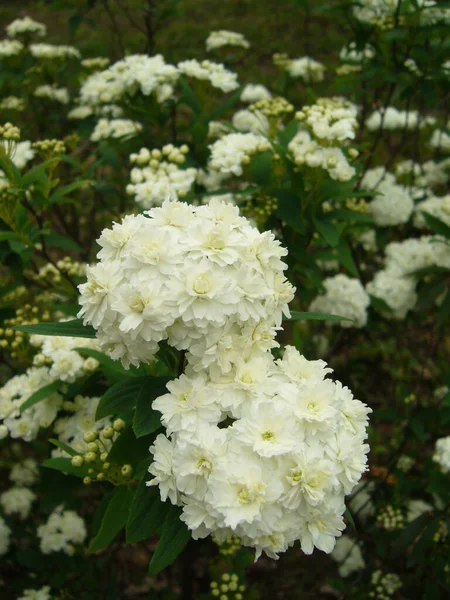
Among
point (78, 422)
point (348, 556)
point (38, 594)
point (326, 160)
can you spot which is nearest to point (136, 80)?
point (326, 160)

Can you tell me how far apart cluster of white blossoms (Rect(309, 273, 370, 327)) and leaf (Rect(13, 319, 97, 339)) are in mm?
2241

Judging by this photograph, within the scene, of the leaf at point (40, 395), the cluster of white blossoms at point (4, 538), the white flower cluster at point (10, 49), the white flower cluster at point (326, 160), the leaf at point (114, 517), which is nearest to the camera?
the leaf at point (114, 517)

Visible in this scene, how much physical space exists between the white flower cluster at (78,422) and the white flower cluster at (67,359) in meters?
0.12

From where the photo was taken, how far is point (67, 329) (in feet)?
5.60

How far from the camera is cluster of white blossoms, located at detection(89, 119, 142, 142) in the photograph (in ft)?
11.4

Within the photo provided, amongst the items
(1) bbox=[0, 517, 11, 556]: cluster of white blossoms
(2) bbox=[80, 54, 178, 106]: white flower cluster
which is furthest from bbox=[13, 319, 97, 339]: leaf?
(2) bbox=[80, 54, 178, 106]: white flower cluster

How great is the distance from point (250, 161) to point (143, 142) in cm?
96

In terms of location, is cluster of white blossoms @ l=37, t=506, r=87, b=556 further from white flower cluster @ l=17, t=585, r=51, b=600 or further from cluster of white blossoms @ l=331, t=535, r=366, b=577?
cluster of white blossoms @ l=331, t=535, r=366, b=577

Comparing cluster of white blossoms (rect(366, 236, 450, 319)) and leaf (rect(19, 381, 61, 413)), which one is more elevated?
leaf (rect(19, 381, 61, 413))

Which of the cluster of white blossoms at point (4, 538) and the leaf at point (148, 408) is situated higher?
the leaf at point (148, 408)

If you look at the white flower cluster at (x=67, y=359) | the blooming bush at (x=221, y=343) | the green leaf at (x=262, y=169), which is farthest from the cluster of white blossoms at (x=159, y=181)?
the white flower cluster at (x=67, y=359)

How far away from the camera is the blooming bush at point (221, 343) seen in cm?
146

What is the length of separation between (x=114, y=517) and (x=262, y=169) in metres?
1.68

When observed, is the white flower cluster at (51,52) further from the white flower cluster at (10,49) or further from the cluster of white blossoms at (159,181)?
the cluster of white blossoms at (159,181)
